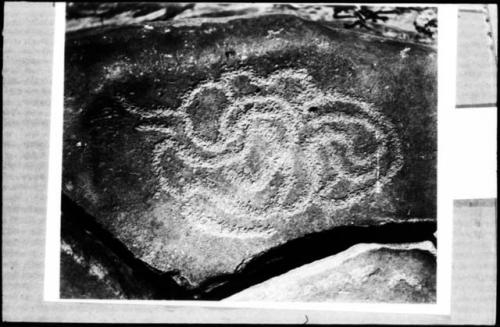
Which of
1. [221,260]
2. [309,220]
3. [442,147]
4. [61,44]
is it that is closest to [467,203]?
[442,147]

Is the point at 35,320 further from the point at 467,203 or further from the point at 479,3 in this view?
the point at 479,3

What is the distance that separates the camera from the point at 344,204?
63cm

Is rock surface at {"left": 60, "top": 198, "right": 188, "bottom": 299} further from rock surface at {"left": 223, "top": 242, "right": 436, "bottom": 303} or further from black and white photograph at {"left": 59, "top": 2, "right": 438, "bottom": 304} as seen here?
rock surface at {"left": 223, "top": 242, "right": 436, "bottom": 303}

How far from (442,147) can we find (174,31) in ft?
1.27

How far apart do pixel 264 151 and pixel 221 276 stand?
0.57ft

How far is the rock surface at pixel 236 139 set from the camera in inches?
24.8

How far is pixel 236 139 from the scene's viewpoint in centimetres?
64

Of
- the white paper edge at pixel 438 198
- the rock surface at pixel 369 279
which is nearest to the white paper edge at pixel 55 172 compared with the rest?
the white paper edge at pixel 438 198

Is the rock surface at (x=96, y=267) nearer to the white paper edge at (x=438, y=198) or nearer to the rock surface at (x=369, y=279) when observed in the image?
the white paper edge at (x=438, y=198)

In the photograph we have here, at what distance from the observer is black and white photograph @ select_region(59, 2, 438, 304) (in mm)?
631

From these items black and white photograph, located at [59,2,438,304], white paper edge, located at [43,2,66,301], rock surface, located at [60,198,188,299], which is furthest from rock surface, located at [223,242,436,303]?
white paper edge, located at [43,2,66,301]

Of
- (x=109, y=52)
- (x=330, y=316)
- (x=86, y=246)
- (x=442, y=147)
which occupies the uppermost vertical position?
(x=109, y=52)

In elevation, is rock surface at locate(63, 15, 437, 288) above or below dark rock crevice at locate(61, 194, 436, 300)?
above

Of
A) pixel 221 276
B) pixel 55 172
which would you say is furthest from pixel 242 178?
pixel 55 172
